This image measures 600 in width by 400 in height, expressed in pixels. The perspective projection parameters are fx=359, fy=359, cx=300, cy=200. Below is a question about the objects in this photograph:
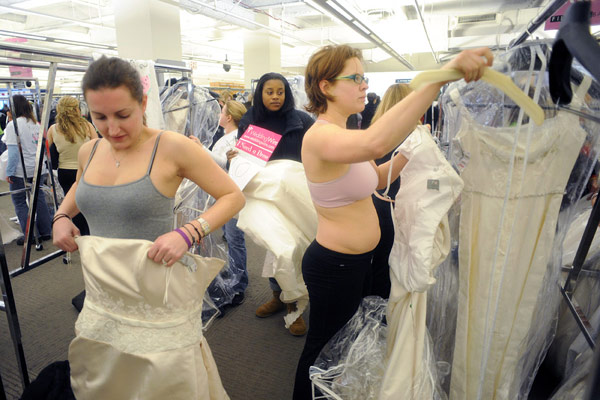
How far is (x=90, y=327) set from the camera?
101cm

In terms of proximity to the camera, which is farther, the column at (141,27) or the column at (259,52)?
the column at (259,52)

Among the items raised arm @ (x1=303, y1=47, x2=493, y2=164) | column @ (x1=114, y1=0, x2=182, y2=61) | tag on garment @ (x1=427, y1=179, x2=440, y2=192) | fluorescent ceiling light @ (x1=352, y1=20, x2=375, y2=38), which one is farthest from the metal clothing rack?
fluorescent ceiling light @ (x1=352, y1=20, x2=375, y2=38)

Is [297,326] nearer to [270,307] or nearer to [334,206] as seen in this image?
[270,307]

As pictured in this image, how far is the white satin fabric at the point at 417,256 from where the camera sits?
110 cm

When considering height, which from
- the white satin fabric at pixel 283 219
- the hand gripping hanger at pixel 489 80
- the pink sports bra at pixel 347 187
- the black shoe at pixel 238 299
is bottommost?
the black shoe at pixel 238 299

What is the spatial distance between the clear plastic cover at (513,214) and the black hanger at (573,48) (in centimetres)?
21

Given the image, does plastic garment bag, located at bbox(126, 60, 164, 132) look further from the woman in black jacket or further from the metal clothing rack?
the woman in black jacket

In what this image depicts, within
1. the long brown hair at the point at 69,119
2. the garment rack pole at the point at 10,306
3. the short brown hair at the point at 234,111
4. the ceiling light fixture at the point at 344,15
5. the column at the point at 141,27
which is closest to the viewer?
the garment rack pole at the point at 10,306

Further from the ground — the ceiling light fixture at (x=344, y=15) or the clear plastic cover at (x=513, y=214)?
the ceiling light fixture at (x=344, y=15)

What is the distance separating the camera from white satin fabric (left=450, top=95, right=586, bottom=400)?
0.99m

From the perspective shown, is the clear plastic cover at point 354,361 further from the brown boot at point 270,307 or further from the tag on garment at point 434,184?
the brown boot at point 270,307

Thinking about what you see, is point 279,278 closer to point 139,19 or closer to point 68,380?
point 68,380

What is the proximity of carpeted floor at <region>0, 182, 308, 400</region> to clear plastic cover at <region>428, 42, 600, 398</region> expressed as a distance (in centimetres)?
107

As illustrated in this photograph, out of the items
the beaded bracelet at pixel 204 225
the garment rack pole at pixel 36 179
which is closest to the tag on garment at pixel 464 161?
the beaded bracelet at pixel 204 225
